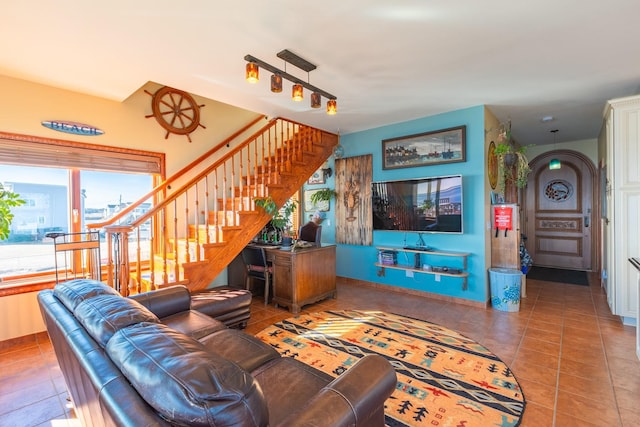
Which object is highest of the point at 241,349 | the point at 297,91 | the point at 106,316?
the point at 297,91

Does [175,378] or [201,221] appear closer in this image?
[175,378]

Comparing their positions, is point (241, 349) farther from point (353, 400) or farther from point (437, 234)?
point (437, 234)

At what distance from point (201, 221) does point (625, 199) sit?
5.52 meters

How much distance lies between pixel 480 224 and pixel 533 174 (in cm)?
368

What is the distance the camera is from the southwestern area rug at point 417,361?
75.1 inches

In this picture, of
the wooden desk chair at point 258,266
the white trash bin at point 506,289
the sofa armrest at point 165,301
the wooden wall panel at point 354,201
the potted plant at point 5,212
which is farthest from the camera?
the wooden wall panel at point 354,201

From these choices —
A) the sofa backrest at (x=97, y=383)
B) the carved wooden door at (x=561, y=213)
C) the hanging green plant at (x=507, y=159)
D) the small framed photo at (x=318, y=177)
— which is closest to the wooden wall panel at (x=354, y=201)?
the small framed photo at (x=318, y=177)

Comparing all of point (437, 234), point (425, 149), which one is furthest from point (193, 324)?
point (425, 149)

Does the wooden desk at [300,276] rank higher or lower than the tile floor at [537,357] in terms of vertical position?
higher

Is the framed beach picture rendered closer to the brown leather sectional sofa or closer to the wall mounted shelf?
the wall mounted shelf

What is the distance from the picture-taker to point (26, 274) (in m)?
3.25

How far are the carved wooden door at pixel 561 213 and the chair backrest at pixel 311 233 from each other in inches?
201

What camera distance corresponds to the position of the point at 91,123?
354 centimetres

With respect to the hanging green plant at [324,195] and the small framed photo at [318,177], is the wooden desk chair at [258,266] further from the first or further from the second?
the small framed photo at [318,177]
